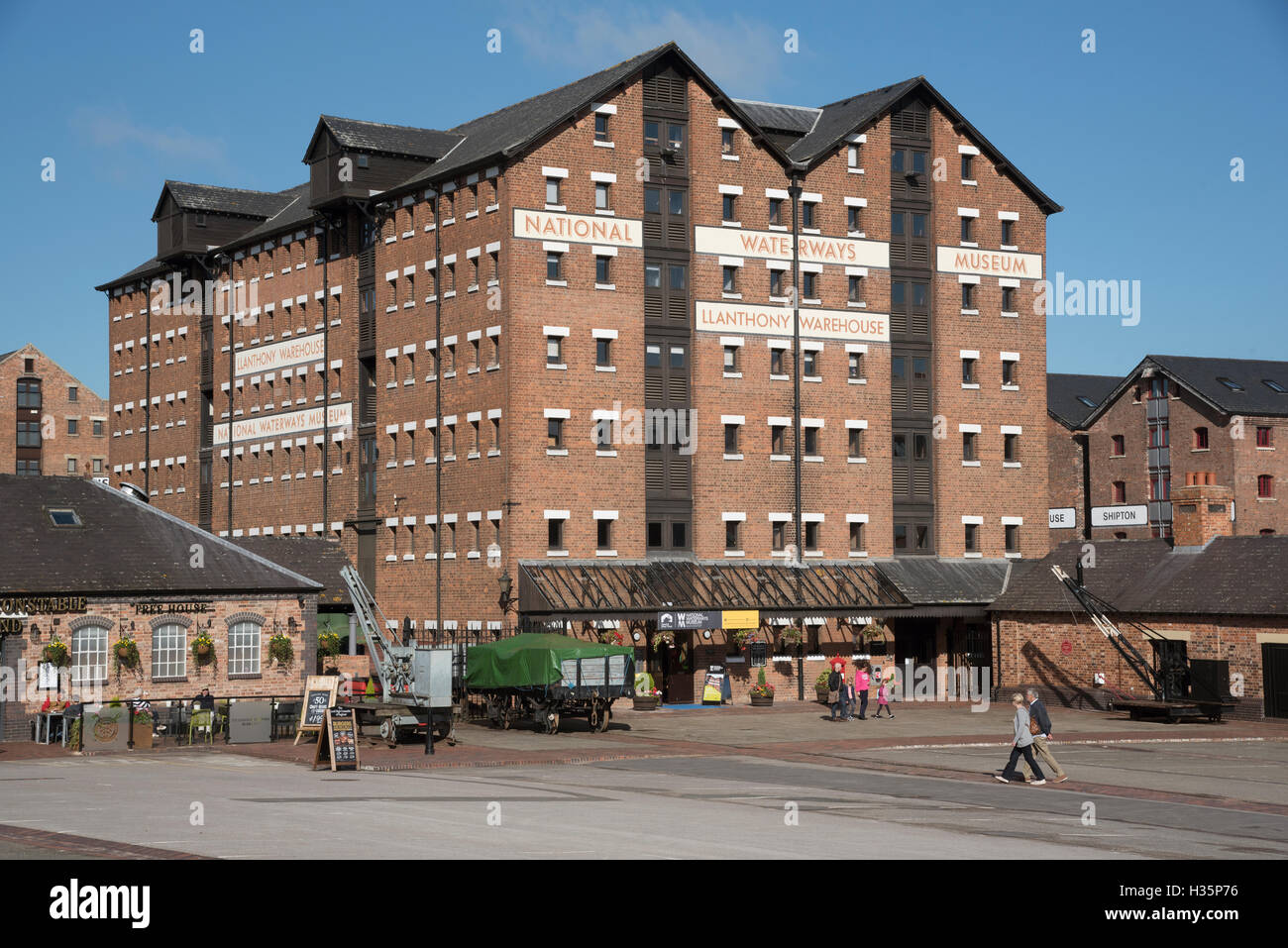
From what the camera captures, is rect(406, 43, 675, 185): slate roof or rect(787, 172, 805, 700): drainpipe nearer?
rect(406, 43, 675, 185): slate roof

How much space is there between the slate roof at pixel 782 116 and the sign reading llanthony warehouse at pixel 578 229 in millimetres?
9509

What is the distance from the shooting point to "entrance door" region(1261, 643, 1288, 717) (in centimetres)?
4572

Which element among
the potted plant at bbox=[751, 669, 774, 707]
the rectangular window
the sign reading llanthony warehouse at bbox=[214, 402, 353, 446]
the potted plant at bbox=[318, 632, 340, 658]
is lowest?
the potted plant at bbox=[751, 669, 774, 707]

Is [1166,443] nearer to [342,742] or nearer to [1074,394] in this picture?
[1074,394]

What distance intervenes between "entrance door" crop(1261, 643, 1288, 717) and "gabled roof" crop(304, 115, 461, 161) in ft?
113

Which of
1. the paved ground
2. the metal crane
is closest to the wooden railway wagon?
the paved ground

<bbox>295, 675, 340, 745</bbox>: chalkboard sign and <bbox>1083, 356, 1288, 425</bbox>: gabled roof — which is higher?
<bbox>1083, 356, 1288, 425</bbox>: gabled roof

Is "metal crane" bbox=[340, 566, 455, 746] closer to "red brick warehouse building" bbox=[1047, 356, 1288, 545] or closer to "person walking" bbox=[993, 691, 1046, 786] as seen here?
"person walking" bbox=[993, 691, 1046, 786]

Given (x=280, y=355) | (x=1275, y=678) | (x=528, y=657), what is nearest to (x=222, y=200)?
(x=280, y=355)

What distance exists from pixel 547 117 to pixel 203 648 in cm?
2257

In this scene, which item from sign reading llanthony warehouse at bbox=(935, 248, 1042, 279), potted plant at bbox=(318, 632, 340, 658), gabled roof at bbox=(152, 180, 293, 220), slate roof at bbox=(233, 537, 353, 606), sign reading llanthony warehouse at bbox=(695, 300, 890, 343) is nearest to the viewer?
potted plant at bbox=(318, 632, 340, 658)

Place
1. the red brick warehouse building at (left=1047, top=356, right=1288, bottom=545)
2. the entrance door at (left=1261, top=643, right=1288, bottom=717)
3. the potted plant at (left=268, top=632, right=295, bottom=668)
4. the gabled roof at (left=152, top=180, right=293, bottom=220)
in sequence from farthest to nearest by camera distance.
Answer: the red brick warehouse building at (left=1047, top=356, right=1288, bottom=545), the gabled roof at (left=152, top=180, right=293, bottom=220), the entrance door at (left=1261, top=643, right=1288, bottom=717), the potted plant at (left=268, top=632, right=295, bottom=668)
